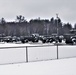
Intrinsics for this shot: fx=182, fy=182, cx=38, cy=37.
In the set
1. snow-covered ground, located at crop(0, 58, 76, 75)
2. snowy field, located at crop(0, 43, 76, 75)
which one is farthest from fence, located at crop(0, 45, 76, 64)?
snow-covered ground, located at crop(0, 58, 76, 75)

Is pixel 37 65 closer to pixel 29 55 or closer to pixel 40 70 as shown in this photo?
pixel 40 70

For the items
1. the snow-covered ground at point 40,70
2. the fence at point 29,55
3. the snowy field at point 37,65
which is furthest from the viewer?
the fence at point 29,55

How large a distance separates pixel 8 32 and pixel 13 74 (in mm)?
97015

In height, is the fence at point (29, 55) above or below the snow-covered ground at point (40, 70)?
above

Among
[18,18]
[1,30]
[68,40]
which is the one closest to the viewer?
[68,40]

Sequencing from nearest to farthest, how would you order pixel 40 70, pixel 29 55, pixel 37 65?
pixel 40 70
pixel 37 65
pixel 29 55

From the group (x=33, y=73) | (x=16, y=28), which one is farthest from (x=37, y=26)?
(x=33, y=73)

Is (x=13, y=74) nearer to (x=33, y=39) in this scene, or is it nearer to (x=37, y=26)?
(x=33, y=39)

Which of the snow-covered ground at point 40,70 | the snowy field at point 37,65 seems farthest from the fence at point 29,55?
the snow-covered ground at point 40,70

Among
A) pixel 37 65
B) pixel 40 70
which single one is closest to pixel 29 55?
pixel 37 65

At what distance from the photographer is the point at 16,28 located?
107 meters

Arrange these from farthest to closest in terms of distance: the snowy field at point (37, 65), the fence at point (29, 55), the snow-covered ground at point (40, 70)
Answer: the fence at point (29, 55)
the snowy field at point (37, 65)
the snow-covered ground at point (40, 70)

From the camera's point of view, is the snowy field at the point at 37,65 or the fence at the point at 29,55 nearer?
the snowy field at the point at 37,65

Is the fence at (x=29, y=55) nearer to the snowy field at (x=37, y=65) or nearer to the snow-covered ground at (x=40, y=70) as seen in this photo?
the snowy field at (x=37, y=65)
